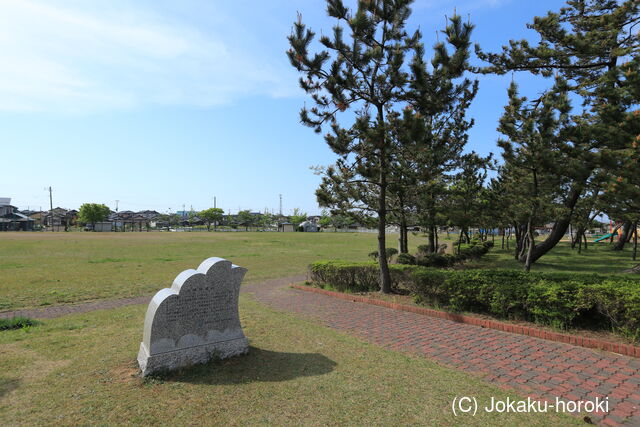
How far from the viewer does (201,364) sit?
15.3 feet

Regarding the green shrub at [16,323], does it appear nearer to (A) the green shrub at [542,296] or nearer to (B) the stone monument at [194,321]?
(B) the stone monument at [194,321]

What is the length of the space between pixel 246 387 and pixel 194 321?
1.20 m

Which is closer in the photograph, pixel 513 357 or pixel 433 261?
pixel 513 357

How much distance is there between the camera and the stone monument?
4422 mm

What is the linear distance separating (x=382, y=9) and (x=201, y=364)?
27.3ft

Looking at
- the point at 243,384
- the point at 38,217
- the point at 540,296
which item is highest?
the point at 38,217

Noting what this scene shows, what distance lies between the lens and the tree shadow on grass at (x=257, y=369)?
4.28m

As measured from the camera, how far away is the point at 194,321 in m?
4.73

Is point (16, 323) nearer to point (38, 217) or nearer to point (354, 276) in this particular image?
point (354, 276)

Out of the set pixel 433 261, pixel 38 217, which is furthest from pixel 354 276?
pixel 38 217

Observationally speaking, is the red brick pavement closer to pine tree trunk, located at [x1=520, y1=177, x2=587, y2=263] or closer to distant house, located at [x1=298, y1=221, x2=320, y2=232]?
pine tree trunk, located at [x1=520, y1=177, x2=587, y2=263]

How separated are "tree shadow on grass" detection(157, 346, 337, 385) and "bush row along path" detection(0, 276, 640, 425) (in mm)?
1441

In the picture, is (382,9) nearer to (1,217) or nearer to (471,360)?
(471,360)

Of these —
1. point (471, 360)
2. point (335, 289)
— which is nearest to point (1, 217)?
point (335, 289)
